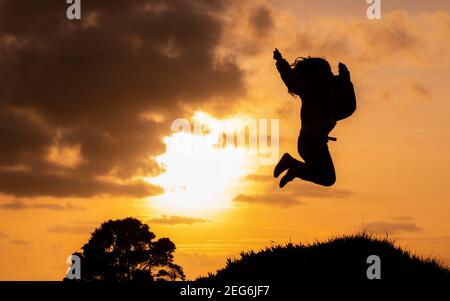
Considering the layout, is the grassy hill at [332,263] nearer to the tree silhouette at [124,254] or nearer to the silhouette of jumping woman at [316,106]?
the silhouette of jumping woman at [316,106]

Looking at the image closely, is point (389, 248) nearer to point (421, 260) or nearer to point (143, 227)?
point (421, 260)

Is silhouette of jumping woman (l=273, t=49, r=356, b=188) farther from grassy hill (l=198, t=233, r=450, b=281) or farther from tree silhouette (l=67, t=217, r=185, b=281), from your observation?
tree silhouette (l=67, t=217, r=185, b=281)

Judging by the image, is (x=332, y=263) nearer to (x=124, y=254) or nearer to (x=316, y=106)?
(x=316, y=106)

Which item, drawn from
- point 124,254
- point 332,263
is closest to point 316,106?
point 332,263

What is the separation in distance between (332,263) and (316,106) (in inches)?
191

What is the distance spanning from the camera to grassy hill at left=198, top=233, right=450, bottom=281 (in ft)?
61.3

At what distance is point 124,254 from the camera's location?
3928cm
